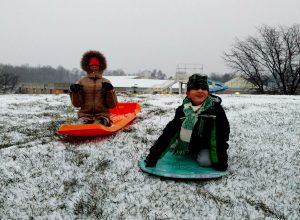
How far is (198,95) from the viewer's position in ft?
16.1

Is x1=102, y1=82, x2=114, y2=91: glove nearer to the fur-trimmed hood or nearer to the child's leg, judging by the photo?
the fur-trimmed hood

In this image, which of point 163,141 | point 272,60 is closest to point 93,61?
point 163,141

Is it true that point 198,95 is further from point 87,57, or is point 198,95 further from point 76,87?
point 87,57

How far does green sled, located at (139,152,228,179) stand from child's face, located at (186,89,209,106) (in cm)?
95

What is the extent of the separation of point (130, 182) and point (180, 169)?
0.77 m

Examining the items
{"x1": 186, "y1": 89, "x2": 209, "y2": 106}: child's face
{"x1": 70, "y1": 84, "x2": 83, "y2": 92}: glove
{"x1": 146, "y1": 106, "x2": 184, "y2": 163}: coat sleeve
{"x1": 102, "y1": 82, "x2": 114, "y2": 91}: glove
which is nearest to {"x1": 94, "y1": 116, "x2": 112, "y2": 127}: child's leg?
{"x1": 102, "y1": 82, "x2": 114, "y2": 91}: glove

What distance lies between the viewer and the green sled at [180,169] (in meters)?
4.43

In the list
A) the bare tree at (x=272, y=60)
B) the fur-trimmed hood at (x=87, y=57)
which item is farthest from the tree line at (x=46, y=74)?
the fur-trimmed hood at (x=87, y=57)

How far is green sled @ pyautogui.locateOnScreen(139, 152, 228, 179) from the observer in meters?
4.43

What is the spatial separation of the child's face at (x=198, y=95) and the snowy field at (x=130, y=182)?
1.19 m

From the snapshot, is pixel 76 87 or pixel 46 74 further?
pixel 46 74

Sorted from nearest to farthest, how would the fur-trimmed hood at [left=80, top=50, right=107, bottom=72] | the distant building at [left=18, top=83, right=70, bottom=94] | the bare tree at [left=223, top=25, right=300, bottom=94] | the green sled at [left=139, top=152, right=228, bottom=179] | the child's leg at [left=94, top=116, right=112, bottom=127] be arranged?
the green sled at [left=139, top=152, right=228, bottom=179], the child's leg at [left=94, top=116, right=112, bottom=127], the fur-trimmed hood at [left=80, top=50, right=107, bottom=72], the bare tree at [left=223, top=25, right=300, bottom=94], the distant building at [left=18, top=83, right=70, bottom=94]

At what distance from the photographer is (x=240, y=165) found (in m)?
5.12

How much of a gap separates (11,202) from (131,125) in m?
4.23
